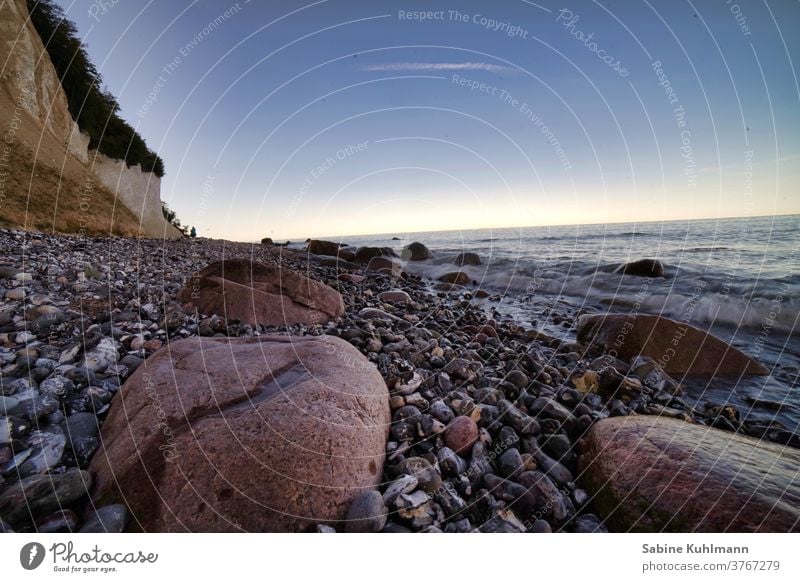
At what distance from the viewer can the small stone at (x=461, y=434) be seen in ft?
8.13

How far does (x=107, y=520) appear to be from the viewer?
1.60 meters

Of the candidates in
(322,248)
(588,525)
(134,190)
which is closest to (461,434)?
(588,525)

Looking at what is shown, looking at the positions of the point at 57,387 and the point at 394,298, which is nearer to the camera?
the point at 57,387

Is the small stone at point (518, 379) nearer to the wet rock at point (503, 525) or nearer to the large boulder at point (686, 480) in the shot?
the large boulder at point (686, 480)

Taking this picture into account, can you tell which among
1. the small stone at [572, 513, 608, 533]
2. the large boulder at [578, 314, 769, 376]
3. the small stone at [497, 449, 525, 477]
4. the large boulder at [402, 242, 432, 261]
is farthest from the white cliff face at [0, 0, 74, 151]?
the large boulder at [578, 314, 769, 376]

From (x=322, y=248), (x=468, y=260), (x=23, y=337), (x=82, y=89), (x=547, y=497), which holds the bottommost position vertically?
(x=547, y=497)

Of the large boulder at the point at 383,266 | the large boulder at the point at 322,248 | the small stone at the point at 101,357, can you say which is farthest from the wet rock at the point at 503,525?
the large boulder at the point at 322,248

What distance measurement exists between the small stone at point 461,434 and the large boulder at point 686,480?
0.82 meters

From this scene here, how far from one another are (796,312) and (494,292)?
281 inches

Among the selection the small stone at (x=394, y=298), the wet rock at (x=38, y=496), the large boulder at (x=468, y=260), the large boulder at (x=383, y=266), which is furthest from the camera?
the large boulder at (x=468, y=260)
